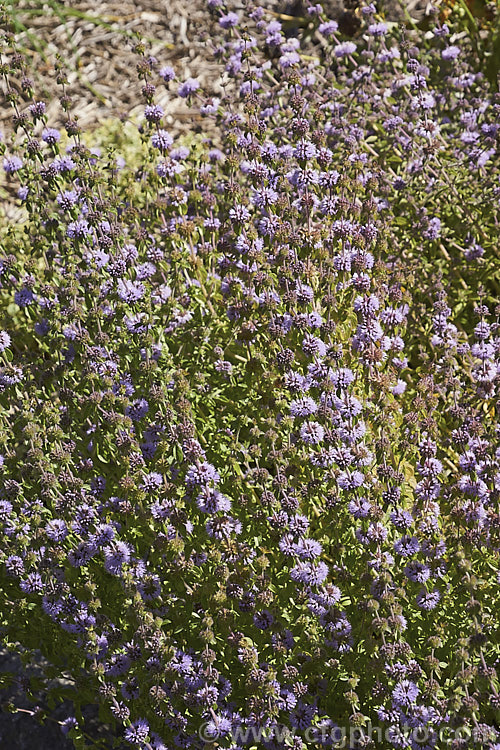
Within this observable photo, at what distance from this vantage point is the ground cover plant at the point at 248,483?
12.4ft

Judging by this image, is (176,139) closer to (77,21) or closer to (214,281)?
(77,21)

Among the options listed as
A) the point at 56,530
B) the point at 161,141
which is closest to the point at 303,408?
the point at 56,530

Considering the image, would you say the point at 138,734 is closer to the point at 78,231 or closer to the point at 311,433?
the point at 311,433

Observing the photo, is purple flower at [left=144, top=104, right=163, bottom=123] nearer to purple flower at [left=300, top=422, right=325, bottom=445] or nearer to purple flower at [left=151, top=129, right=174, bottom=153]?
purple flower at [left=151, top=129, right=174, bottom=153]

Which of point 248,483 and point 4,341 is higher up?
point 4,341

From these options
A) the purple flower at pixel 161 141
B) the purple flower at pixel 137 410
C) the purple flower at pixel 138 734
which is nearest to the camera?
the purple flower at pixel 138 734

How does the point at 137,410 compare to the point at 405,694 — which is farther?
the point at 137,410

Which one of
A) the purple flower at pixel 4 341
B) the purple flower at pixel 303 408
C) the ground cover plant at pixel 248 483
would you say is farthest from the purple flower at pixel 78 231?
the purple flower at pixel 303 408

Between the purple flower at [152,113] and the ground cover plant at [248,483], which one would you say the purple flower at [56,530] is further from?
the purple flower at [152,113]

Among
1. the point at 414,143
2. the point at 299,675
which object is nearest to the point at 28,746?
the point at 299,675

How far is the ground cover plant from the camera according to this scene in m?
3.78

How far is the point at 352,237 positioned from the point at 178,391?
1453 millimetres

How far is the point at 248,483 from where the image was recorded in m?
4.30

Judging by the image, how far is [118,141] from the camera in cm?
778
